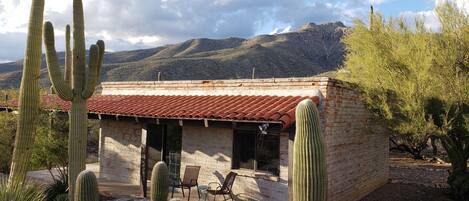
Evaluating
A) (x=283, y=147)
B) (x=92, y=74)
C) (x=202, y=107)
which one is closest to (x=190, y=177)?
(x=202, y=107)

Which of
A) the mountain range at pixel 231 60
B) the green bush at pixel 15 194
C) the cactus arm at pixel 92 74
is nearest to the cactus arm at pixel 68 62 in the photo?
the cactus arm at pixel 92 74

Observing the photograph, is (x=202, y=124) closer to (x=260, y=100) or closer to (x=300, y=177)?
(x=260, y=100)

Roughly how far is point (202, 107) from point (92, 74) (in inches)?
110

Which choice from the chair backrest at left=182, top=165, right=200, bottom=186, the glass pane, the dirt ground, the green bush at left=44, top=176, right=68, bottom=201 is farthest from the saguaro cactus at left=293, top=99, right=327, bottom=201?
the dirt ground

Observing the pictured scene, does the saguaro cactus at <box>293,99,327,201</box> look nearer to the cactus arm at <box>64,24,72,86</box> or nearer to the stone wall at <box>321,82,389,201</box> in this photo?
the stone wall at <box>321,82,389,201</box>

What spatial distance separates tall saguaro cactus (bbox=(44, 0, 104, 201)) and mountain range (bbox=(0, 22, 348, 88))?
9083mm

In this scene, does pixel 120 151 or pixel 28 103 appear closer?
pixel 28 103

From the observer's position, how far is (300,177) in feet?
17.3

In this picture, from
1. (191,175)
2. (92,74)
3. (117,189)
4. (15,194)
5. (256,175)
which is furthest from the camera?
(117,189)

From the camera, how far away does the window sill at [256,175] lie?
9609 mm

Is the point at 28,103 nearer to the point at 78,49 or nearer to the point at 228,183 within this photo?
the point at 78,49

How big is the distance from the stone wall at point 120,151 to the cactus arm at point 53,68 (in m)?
3.85

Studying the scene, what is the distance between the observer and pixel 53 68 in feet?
28.9

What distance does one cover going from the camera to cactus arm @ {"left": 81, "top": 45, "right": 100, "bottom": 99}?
28.9ft
